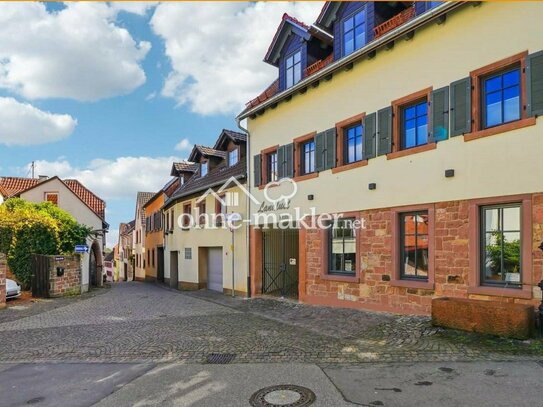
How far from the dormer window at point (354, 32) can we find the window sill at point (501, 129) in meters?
4.27

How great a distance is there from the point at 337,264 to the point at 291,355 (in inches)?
220

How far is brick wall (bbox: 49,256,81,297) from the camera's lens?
59.7 feet

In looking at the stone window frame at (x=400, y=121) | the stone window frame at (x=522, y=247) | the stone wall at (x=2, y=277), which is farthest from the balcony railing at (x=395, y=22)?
the stone wall at (x=2, y=277)

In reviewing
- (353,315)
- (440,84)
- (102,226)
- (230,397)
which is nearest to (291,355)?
(230,397)

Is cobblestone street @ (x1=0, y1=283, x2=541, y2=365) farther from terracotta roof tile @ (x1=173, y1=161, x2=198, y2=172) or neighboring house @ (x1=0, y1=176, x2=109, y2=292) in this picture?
neighboring house @ (x1=0, y1=176, x2=109, y2=292)

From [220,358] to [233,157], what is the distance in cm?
1357

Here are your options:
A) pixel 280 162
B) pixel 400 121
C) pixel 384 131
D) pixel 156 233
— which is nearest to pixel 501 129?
pixel 400 121

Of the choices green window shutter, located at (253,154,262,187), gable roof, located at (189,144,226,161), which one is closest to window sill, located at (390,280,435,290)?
green window shutter, located at (253,154,262,187)

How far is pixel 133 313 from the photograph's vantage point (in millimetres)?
13477

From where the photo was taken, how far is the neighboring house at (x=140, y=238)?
132ft

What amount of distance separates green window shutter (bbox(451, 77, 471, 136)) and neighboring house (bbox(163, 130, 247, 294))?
910 cm

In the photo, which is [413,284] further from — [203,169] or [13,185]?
[13,185]

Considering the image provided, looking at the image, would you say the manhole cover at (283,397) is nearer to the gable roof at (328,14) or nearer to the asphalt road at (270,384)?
the asphalt road at (270,384)

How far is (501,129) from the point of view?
28.5 feet
